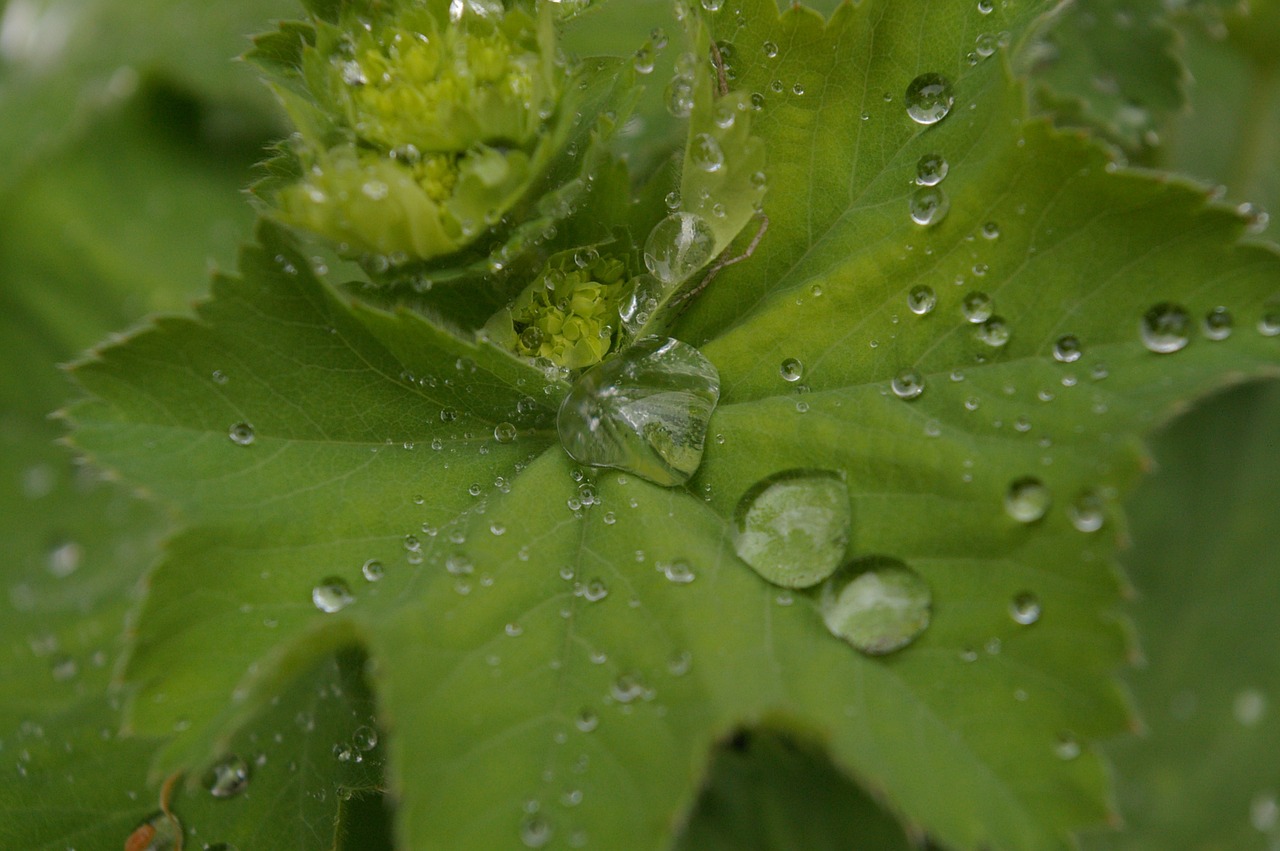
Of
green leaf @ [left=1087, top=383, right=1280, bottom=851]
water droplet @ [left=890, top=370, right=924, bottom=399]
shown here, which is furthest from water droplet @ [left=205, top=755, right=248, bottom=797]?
green leaf @ [left=1087, top=383, right=1280, bottom=851]

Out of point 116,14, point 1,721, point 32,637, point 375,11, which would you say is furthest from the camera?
point 116,14

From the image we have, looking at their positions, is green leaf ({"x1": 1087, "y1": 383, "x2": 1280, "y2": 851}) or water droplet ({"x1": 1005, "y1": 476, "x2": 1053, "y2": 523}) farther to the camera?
green leaf ({"x1": 1087, "y1": 383, "x2": 1280, "y2": 851})

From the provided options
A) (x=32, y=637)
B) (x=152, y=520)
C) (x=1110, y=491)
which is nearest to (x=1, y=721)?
(x=32, y=637)

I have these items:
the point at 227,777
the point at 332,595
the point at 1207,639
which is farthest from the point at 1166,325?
the point at 1207,639

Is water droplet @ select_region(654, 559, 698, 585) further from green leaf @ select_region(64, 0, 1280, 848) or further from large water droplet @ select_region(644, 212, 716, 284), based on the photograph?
large water droplet @ select_region(644, 212, 716, 284)

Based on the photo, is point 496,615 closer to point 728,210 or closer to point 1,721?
point 728,210

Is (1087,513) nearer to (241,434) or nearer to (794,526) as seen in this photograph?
(794,526)
